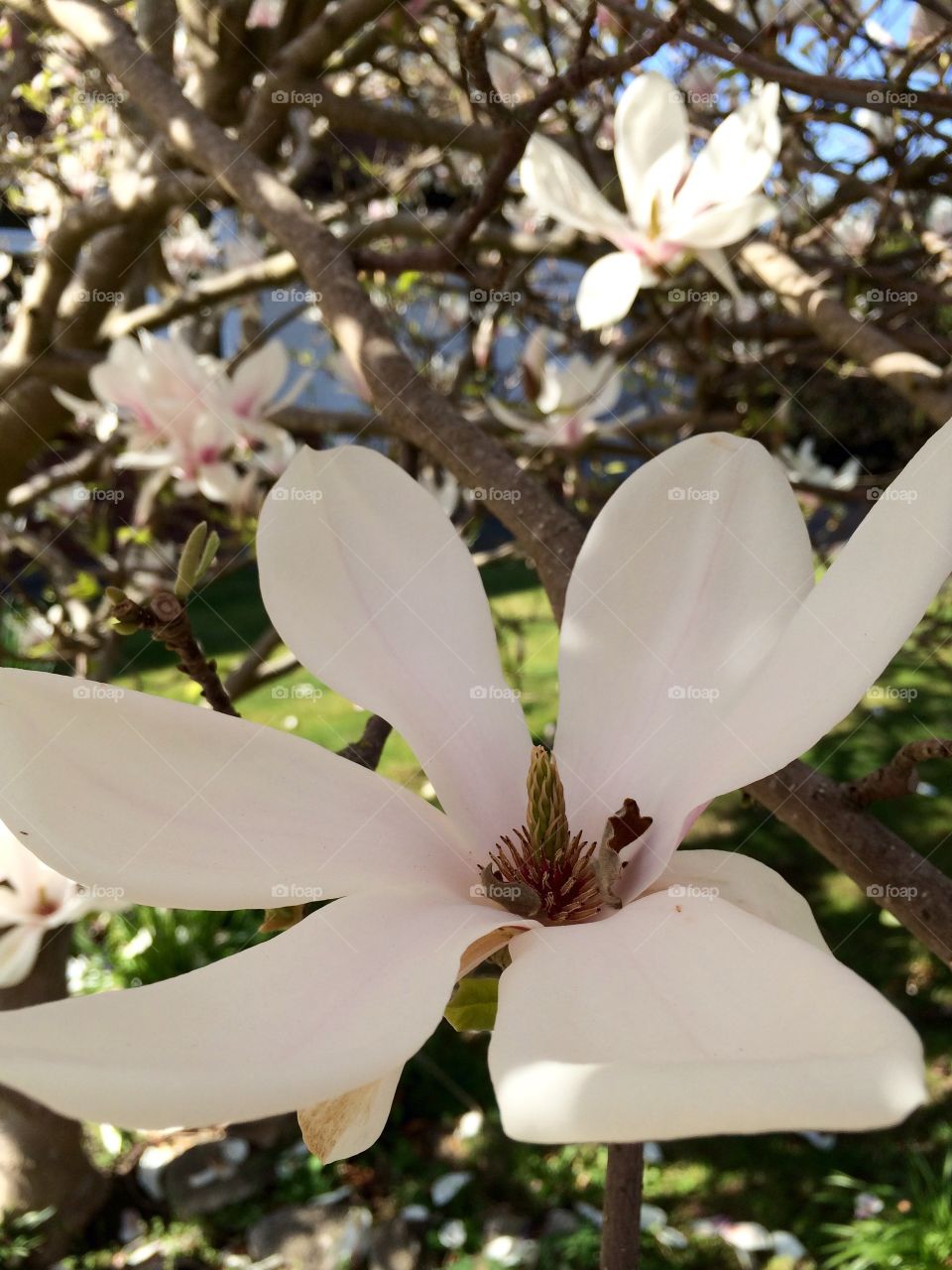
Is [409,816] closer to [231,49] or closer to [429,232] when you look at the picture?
[429,232]

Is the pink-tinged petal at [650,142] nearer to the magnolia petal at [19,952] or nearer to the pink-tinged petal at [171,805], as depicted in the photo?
the pink-tinged petal at [171,805]

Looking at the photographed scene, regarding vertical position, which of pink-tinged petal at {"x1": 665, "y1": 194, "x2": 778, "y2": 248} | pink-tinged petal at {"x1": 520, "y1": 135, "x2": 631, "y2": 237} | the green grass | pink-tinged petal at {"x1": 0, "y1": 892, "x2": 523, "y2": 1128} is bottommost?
the green grass

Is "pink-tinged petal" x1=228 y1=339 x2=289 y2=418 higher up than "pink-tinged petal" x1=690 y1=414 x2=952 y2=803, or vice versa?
"pink-tinged petal" x1=228 y1=339 x2=289 y2=418

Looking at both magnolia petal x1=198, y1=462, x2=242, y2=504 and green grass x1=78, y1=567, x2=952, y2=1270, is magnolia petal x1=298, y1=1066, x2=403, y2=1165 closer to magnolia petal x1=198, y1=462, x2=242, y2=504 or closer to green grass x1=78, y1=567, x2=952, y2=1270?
magnolia petal x1=198, y1=462, x2=242, y2=504

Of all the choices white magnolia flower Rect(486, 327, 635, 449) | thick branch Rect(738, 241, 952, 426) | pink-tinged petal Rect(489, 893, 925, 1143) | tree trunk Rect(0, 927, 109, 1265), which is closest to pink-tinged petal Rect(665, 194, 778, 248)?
thick branch Rect(738, 241, 952, 426)

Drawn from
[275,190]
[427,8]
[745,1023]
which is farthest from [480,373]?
[745,1023]

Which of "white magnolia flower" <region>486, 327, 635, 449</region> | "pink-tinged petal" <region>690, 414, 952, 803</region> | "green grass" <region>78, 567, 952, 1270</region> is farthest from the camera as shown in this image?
"green grass" <region>78, 567, 952, 1270</region>

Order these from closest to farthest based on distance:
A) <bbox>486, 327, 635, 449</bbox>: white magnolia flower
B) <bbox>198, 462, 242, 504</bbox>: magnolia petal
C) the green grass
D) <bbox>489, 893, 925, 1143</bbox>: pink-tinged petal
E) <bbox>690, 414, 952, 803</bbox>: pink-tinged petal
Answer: <bbox>489, 893, 925, 1143</bbox>: pink-tinged petal < <bbox>690, 414, 952, 803</bbox>: pink-tinged petal < <bbox>198, 462, 242, 504</bbox>: magnolia petal < <bbox>486, 327, 635, 449</bbox>: white magnolia flower < the green grass
